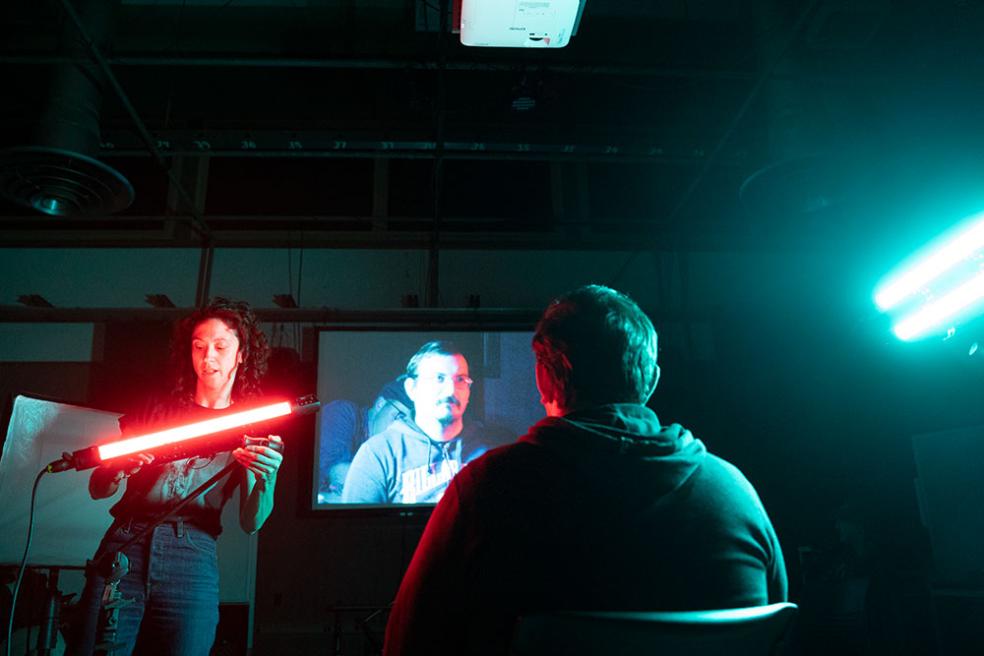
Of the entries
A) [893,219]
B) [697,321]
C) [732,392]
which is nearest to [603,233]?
[697,321]

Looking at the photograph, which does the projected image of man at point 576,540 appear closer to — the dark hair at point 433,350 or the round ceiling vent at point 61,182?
the round ceiling vent at point 61,182

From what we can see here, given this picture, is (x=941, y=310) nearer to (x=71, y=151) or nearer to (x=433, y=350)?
(x=433, y=350)

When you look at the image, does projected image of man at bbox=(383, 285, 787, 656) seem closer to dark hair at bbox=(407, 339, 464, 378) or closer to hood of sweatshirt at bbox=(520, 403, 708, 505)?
hood of sweatshirt at bbox=(520, 403, 708, 505)

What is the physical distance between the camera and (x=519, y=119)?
4.94 m

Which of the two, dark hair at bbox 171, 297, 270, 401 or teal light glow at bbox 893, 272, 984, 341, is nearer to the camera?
dark hair at bbox 171, 297, 270, 401

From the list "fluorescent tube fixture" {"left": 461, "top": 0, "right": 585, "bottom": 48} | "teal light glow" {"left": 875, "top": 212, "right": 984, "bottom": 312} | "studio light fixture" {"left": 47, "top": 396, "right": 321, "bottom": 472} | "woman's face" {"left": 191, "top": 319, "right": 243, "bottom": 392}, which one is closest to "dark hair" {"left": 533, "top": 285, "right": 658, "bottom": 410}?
"studio light fixture" {"left": 47, "top": 396, "right": 321, "bottom": 472}

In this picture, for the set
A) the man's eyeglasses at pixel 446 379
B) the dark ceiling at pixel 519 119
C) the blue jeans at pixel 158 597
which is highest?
the dark ceiling at pixel 519 119

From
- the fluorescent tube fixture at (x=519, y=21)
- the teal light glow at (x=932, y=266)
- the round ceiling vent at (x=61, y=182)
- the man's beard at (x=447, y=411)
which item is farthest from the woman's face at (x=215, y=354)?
the teal light glow at (x=932, y=266)

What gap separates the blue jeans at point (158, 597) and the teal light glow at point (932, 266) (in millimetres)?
4066

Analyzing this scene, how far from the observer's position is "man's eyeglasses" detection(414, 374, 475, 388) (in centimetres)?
484

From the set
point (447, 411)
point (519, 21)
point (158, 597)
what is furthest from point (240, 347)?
point (447, 411)

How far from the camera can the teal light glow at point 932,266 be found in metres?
3.35

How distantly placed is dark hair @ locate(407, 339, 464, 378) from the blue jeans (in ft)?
9.82

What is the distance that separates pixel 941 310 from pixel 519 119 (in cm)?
326
